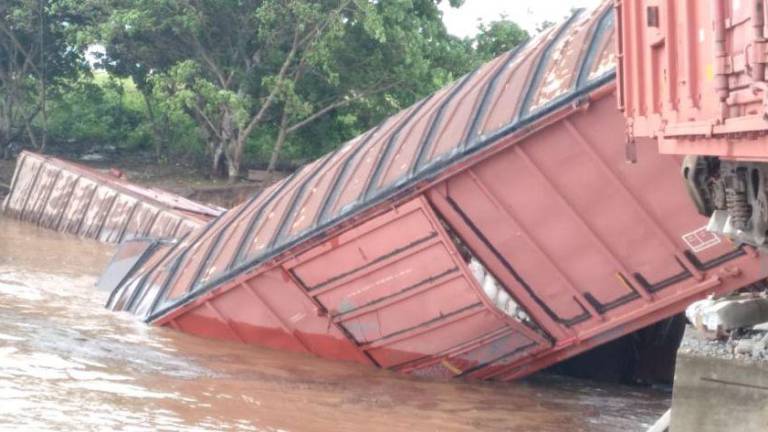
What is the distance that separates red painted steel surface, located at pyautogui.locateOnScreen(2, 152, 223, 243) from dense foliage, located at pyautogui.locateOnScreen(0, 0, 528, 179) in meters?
3.39

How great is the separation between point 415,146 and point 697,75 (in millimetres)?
4201

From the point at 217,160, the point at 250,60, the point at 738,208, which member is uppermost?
the point at 250,60

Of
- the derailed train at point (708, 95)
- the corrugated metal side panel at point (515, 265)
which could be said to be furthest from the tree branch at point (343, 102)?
the derailed train at point (708, 95)

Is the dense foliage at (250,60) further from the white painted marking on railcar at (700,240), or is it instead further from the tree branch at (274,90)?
the white painted marking on railcar at (700,240)

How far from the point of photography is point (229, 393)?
8930 millimetres

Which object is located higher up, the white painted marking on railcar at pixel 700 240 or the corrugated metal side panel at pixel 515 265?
the white painted marking on railcar at pixel 700 240

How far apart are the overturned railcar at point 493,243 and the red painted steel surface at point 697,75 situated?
0.97 meters

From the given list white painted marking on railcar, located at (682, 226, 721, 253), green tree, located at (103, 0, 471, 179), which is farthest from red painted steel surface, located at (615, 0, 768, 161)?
green tree, located at (103, 0, 471, 179)

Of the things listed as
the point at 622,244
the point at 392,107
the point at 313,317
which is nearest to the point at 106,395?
the point at 313,317

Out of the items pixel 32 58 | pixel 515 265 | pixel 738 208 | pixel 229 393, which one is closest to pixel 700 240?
pixel 515 265

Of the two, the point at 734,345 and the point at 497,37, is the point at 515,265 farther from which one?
the point at 497,37

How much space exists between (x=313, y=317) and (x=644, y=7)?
429cm

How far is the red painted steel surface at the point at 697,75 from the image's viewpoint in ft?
15.1

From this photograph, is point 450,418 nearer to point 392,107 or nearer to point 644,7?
point 644,7
